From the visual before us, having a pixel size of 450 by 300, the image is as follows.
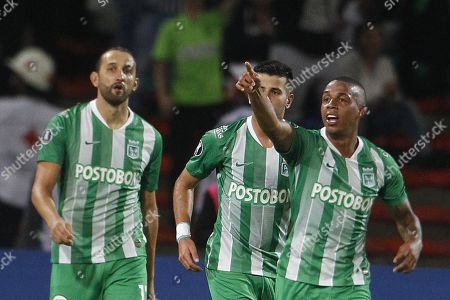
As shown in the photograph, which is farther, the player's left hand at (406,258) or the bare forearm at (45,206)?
the bare forearm at (45,206)

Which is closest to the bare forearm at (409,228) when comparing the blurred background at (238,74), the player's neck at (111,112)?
the player's neck at (111,112)

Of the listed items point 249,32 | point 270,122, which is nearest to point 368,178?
point 270,122

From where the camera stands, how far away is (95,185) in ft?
19.4

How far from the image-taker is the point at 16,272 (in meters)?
7.68

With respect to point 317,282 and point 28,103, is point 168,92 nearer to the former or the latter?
point 28,103

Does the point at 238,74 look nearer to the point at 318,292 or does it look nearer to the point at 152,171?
the point at 152,171

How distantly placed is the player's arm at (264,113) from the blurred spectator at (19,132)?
4.26 m

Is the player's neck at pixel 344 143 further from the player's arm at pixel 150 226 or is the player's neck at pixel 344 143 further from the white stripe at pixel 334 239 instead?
the player's arm at pixel 150 226

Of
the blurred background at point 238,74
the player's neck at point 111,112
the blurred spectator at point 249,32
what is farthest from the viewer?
the blurred spectator at point 249,32

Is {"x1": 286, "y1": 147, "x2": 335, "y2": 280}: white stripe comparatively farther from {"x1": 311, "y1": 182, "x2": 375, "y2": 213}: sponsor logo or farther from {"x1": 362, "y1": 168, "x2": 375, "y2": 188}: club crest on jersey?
{"x1": 362, "y1": 168, "x2": 375, "y2": 188}: club crest on jersey

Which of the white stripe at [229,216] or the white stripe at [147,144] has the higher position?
the white stripe at [147,144]

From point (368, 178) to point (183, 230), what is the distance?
3.33ft

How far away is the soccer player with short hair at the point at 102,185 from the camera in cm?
582

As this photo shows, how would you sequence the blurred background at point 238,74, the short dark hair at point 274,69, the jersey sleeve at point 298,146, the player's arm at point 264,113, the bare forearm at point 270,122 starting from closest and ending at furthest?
the player's arm at point 264,113, the bare forearm at point 270,122, the jersey sleeve at point 298,146, the short dark hair at point 274,69, the blurred background at point 238,74
